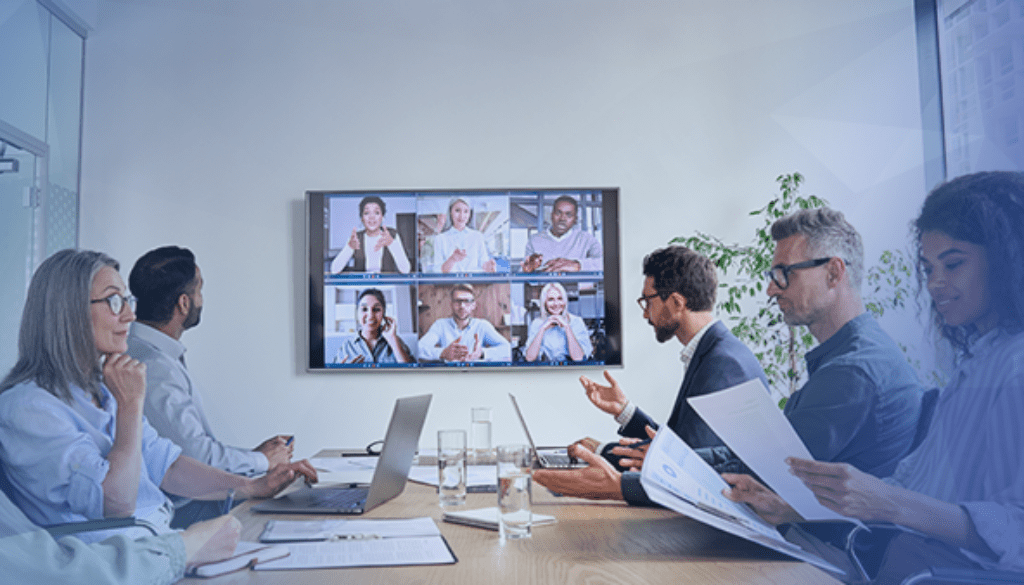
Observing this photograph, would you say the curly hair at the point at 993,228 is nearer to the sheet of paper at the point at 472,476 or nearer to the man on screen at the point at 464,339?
the sheet of paper at the point at 472,476

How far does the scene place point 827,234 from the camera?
1.39 metres

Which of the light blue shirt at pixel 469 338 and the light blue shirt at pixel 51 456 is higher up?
the light blue shirt at pixel 469 338

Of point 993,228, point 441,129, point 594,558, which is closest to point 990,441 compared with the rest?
point 993,228

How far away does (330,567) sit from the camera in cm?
96

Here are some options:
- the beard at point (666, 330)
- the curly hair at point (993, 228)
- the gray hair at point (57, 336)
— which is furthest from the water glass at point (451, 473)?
the curly hair at point (993, 228)

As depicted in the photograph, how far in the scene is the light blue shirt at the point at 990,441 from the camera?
1.96 feet

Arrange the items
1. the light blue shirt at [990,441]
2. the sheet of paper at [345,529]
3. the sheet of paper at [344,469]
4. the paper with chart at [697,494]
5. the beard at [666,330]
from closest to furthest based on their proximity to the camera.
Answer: the light blue shirt at [990,441] < the paper with chart at [697,494] < the sheet of paper at [345,529] < the sheet of paper at [344,469] < the beard at [666,330]

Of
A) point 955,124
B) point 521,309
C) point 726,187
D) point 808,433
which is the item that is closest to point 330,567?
point 808,433

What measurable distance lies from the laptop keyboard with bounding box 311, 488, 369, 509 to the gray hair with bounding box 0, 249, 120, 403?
0.50m

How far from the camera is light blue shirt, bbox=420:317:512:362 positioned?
3.38 m

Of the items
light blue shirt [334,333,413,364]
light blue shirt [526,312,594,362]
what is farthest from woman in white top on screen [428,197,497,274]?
light blue shirt [334,333,413,364]

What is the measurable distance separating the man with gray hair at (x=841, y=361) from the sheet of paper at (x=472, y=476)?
812mm

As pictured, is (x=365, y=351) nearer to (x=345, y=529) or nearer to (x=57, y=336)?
(x=57, y=336)

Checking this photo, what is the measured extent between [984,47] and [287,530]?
1190 millimetres
